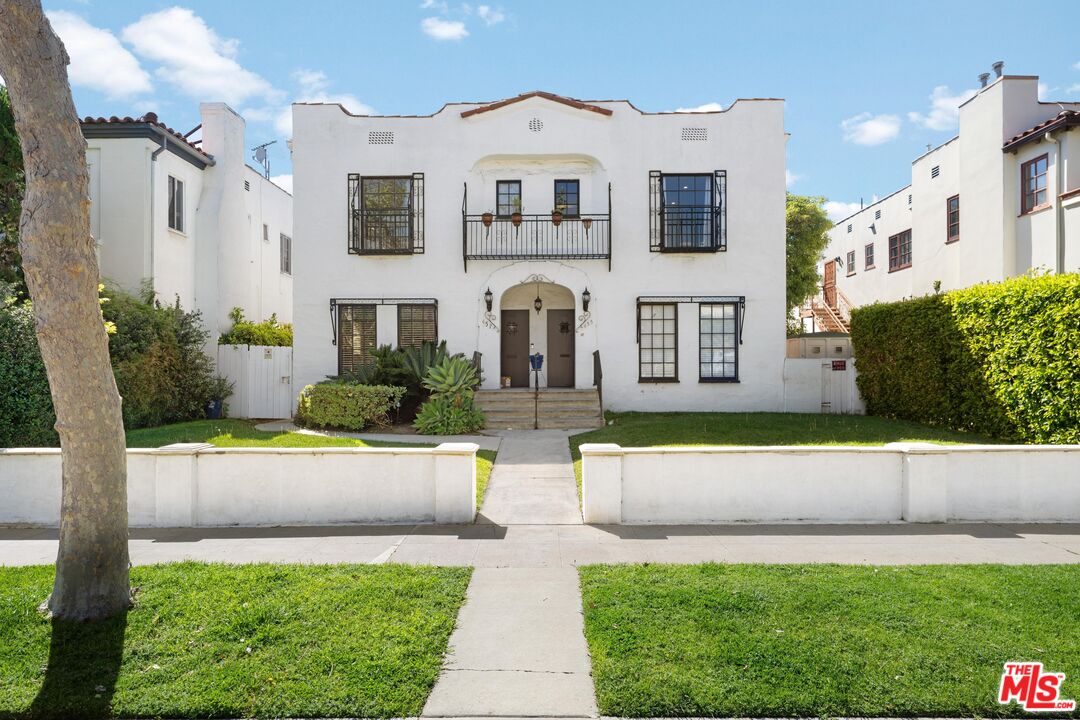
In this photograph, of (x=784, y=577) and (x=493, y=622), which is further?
(x=784, y=577)

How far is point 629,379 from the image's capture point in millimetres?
16203

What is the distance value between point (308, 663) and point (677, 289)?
13646 mm

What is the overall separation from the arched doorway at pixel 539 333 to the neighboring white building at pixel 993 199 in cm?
1079

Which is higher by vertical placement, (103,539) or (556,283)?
(556,283)

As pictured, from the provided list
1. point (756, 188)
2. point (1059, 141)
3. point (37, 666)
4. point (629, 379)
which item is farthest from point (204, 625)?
point (1059, 141)

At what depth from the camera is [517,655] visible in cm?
417

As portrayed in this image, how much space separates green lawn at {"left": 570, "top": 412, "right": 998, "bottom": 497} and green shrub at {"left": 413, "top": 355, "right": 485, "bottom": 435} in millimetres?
2366

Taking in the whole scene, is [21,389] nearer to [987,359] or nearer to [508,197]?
[508,197]

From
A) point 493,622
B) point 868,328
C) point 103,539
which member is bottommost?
point 493,622

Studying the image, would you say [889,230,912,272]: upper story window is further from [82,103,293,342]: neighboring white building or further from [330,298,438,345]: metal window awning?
[82,103,293,342]: neighboring white building

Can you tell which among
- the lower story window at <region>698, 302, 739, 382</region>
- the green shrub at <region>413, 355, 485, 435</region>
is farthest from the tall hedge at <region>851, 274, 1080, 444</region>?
the green shrub at <region>413, 355, 485, 435</region>

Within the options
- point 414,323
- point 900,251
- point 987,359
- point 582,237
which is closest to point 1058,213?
point 987,359

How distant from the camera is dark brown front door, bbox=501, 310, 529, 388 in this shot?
1717 centimetres

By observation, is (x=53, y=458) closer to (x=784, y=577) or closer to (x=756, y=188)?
(x=784, y=577)
